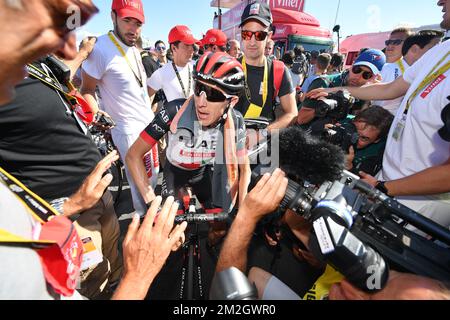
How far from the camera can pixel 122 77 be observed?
2945 mm

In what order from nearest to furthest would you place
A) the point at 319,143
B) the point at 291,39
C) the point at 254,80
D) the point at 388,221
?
1. the point at 388,221
2. the point at 319,143
3. the point at 254,80
4. the point at 291,39

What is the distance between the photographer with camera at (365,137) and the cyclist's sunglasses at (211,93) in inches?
52.8

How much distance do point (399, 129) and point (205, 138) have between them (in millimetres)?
1707

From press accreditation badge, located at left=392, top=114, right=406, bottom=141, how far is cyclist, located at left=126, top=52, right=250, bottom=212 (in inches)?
51.6

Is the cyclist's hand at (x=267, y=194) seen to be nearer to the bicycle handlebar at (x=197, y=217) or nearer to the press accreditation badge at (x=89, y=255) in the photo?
the bicycle handlebar at (x=197, y=217)

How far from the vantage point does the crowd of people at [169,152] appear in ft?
2.61

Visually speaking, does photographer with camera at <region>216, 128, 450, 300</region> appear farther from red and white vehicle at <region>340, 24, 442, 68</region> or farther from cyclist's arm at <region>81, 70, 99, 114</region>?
red and white vehicle at <region>340, 24, 442, 68</region>

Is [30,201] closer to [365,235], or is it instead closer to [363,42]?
[365,235]

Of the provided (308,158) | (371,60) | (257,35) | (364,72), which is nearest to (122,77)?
(257,35)

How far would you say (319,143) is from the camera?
1421 millimetres

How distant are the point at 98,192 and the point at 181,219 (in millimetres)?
659

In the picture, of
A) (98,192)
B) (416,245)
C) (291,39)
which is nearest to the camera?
(416,245)
